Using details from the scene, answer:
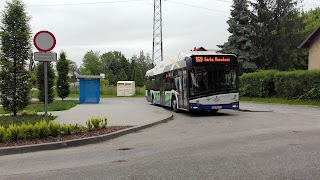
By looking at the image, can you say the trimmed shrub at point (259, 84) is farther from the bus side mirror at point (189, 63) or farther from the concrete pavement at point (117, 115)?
the bus side mirror at point (189, 63)

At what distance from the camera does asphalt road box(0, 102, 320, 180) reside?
5.94m

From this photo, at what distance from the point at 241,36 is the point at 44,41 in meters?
34.5

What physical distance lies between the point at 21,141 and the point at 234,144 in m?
5.54

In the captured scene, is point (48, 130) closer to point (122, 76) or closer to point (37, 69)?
point (37, 69)

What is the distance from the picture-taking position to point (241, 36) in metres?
41.8

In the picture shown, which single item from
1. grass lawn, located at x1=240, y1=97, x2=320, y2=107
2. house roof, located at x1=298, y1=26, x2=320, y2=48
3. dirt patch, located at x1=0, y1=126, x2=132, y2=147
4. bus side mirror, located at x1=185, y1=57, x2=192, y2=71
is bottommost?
dirt patch, located at x1=0, y1=126, x2=132, y2=147

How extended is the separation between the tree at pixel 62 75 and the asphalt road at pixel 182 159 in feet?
73.4

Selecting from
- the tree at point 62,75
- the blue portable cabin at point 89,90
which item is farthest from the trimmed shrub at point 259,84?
the tree at point 62,75

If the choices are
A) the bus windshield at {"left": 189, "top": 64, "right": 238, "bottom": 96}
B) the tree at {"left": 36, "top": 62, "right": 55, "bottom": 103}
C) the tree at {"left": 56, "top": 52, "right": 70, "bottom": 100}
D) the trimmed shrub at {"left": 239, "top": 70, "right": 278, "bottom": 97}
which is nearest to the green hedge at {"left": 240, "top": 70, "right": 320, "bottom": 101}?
the trimmed shrub at {"left": 239, "top": 70, "right": 278, "bottom": 97}

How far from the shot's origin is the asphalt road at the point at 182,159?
5941mm

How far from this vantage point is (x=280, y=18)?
Result: 4475 centimetres

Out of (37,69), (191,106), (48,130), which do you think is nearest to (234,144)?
(48,130)

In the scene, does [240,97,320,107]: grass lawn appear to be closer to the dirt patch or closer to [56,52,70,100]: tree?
[56,52,70,100]: tree

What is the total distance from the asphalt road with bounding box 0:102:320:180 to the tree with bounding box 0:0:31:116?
21.7 ft
